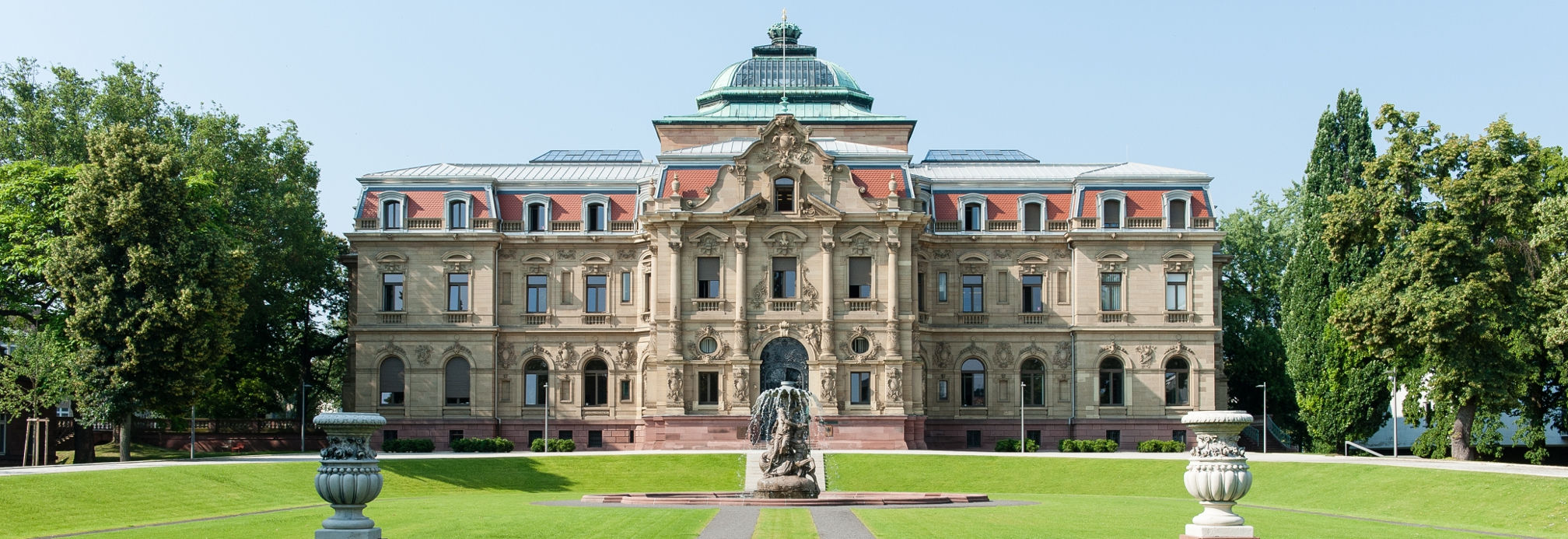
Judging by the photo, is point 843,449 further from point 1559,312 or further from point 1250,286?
point 1250,286

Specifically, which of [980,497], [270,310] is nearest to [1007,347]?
[980,497]

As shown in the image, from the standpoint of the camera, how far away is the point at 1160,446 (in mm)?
66000

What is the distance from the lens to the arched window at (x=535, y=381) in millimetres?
70375

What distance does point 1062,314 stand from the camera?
6981cm

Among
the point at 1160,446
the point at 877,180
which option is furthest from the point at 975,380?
the point at 877,180

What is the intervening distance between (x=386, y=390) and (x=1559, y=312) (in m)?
48.1

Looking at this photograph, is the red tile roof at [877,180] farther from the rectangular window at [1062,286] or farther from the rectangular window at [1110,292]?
the rectangular window at [1110,292]

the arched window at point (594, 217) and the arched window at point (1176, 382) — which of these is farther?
the arched window at point (594, 217)

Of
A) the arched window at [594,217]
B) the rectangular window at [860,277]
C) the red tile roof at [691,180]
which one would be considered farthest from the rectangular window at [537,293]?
the rectangular window at [860,277]

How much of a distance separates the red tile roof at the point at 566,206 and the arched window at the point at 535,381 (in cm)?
666

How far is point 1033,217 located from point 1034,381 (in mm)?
7529

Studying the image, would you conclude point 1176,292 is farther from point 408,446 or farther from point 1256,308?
point 408,446

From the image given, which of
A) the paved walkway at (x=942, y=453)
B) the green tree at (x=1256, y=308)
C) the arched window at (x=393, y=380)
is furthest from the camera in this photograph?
the green tree at (x=1256, y=308)

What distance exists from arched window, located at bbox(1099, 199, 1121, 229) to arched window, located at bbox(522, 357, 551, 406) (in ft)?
86.7
